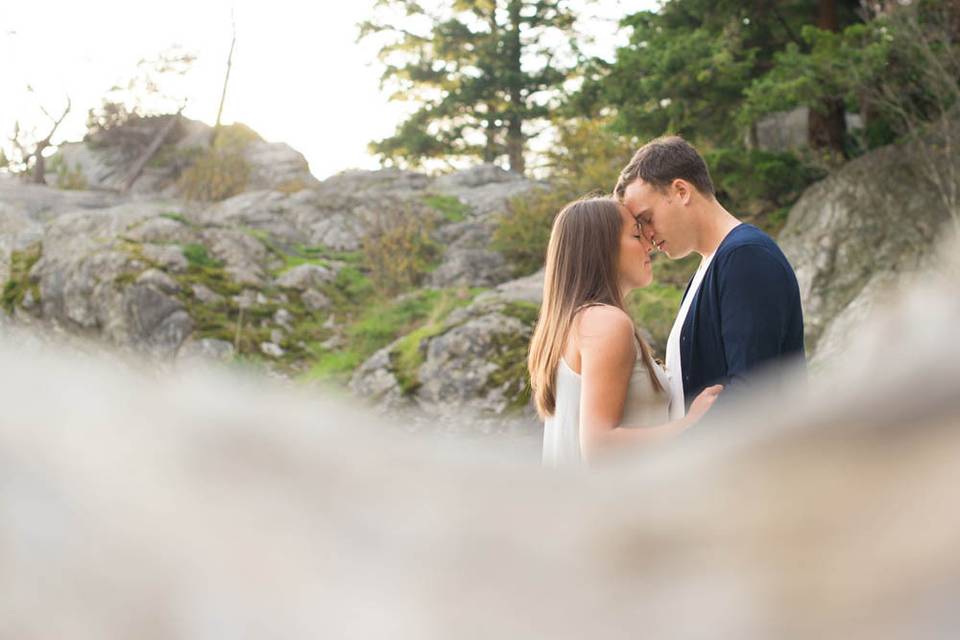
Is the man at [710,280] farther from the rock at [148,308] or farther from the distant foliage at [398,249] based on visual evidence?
the distant foliage at [398,249]

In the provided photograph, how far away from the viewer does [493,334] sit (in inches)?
386

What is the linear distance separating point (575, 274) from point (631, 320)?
10.7 inches

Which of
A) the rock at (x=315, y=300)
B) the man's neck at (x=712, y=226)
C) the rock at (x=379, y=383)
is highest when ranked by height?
the man's neck at (x=712, y=226)

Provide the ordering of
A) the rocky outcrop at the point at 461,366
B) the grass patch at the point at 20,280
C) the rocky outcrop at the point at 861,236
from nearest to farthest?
1. the rocky outcrop at the point at 461,366
2. the rocky outcrop at the point at 861,236
3. the grass patch at the point at 20,280

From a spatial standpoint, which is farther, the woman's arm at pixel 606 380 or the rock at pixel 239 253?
the rock at pixel 239 253

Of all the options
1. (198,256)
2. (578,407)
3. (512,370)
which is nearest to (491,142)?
(198,256)

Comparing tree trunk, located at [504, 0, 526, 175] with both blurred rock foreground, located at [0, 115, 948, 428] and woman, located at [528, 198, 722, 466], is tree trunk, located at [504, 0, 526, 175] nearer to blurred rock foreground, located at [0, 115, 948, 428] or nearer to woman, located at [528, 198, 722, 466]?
blurred rock foreground, located at [0, 115, 948, 428]

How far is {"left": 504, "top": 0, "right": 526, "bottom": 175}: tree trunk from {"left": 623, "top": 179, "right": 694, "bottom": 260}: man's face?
924 inches

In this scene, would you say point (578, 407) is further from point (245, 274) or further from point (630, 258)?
point (245, 274)

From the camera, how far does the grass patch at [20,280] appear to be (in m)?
13.0

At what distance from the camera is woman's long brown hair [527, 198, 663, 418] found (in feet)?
9.40

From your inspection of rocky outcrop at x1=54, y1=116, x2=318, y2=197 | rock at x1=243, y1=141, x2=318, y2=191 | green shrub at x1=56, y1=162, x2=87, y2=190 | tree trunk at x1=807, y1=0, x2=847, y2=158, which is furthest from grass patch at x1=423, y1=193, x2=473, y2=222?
green shrub at x1=56, y1=162, x2=87, y2=190

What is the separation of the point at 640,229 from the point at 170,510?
9.47ft

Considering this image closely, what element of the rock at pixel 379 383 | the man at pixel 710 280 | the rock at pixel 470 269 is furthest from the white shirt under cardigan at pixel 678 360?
the rock at pixel 470 269
